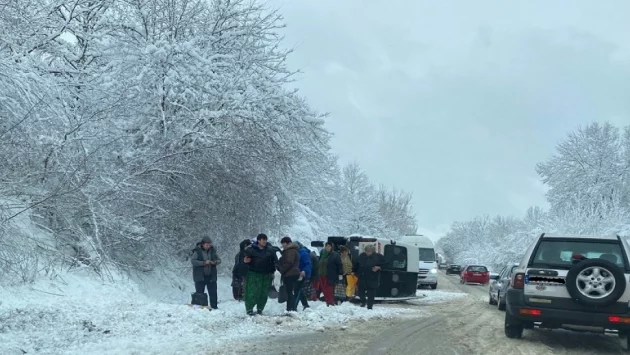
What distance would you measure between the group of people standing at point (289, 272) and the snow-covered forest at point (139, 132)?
2.54 metres

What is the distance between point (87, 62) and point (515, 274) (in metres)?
13.8

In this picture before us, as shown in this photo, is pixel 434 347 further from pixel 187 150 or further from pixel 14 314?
pixel 187 150

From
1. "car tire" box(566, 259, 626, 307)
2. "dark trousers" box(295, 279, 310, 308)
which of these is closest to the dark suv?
"car tire" box(566, 259, 626, 307)

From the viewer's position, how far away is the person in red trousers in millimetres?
16328

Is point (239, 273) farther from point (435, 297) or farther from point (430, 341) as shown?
point (435, 297)

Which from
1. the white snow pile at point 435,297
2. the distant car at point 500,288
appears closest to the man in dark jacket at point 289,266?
the distant car at point 500,288

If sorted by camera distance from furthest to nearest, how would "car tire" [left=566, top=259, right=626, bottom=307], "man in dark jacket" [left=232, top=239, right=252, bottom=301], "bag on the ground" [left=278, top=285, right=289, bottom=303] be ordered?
1. "man in dark jacket" [left=232, top=239, right=252, bottom=301]
2. "bag on the ground" [left=278, top=285, right=289, bottom=303]
3. "car tire" [left=566, top=259, right=626, bottom=307]

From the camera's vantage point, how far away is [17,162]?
13430mm

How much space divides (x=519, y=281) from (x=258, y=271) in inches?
200

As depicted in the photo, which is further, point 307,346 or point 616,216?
point 616,216

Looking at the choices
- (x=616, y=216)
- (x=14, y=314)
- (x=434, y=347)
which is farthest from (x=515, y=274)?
(x=616, y=216)

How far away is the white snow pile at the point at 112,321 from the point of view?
886 cm

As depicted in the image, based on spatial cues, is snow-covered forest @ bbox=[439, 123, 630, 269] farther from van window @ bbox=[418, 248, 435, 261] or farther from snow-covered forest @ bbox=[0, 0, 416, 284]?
snow-covered forest @ bbox=[0, 0, 416, 284]

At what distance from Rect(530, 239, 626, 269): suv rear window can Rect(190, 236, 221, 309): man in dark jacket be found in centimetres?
687
